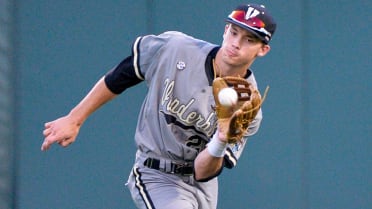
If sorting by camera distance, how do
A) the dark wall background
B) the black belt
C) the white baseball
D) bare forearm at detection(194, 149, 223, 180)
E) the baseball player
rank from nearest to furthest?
the white baseball
bare forearm at detection(194, 149, 223, 180)
the baseball player
the black belt
the dark wall background

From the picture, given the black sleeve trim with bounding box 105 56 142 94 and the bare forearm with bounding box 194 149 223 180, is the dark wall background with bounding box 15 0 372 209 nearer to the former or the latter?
the black sleeve trim with bounding box 105 56 142 94

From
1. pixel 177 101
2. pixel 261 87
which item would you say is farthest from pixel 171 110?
pixel 261 87

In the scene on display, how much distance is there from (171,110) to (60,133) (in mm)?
568

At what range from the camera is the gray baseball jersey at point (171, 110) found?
5.08 m

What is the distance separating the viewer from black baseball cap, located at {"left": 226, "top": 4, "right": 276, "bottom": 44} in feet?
16.1

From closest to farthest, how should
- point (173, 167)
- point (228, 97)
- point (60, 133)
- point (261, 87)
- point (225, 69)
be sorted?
point (228, 97), point (60, 133), point (225, 69), point (173, 167), point (261, 87)

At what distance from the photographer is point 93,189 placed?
7.09 meters

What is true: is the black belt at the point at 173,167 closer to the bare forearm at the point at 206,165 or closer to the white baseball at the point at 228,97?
the bare forearm at the point at 206,165

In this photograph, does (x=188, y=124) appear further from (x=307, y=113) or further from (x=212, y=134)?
(x=307, y=113)

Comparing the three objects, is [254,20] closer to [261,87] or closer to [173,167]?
[173,167]

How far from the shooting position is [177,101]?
508 centimetres

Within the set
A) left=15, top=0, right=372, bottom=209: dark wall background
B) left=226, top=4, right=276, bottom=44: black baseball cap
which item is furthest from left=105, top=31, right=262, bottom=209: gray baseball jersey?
left=15, top=0, right=372, bottom=209: dark wall background

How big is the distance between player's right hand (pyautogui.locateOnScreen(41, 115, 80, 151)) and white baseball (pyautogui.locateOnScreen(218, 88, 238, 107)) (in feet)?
2.55

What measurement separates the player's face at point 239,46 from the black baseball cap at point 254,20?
0.04 m
